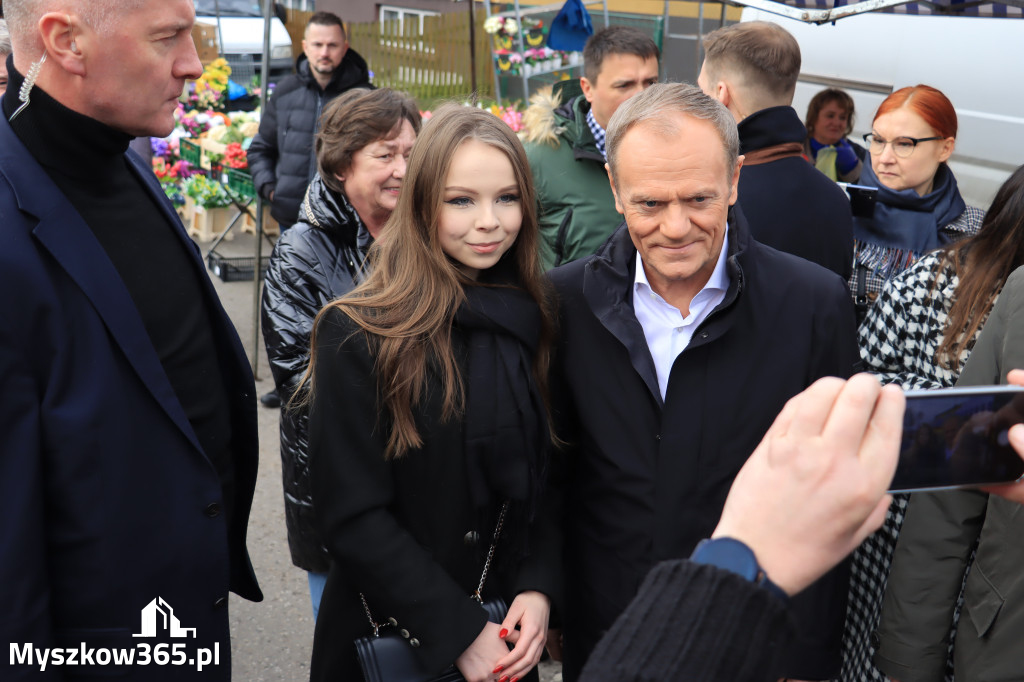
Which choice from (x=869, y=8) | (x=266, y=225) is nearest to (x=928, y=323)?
(x=869, y=8)

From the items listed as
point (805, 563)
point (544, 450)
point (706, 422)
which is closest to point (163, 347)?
Answer: point (544, 450)

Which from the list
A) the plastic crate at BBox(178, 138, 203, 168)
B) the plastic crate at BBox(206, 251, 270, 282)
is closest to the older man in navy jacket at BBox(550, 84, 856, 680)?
the plastic crate at BBox(178, 138, 203, 168)

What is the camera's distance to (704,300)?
2.12 meters

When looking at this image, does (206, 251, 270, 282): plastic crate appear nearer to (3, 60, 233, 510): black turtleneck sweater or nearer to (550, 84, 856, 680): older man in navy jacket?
(3, 60, 233, 510): black turtleneck sweater

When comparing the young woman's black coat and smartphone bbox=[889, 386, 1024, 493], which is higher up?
smartphone bbox=[889, 386, 1024, 493]

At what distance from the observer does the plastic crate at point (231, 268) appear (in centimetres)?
737

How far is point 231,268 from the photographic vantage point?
7309 mm

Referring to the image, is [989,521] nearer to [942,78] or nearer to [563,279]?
[563,279]

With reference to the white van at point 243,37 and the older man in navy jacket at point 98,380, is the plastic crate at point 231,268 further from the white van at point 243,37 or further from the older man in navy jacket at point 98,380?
the white van at point 243,37

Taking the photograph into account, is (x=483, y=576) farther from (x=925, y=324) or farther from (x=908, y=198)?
(x=908, y=198)

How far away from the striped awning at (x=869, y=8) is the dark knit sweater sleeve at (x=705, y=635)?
9.87ft

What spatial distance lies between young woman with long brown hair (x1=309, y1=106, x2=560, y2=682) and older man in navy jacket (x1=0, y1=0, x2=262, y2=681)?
0.92ft

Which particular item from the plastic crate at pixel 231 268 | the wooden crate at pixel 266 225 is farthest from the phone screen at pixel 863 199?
the wooden crate at pixel 266 225

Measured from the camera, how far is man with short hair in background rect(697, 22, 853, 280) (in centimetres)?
304
